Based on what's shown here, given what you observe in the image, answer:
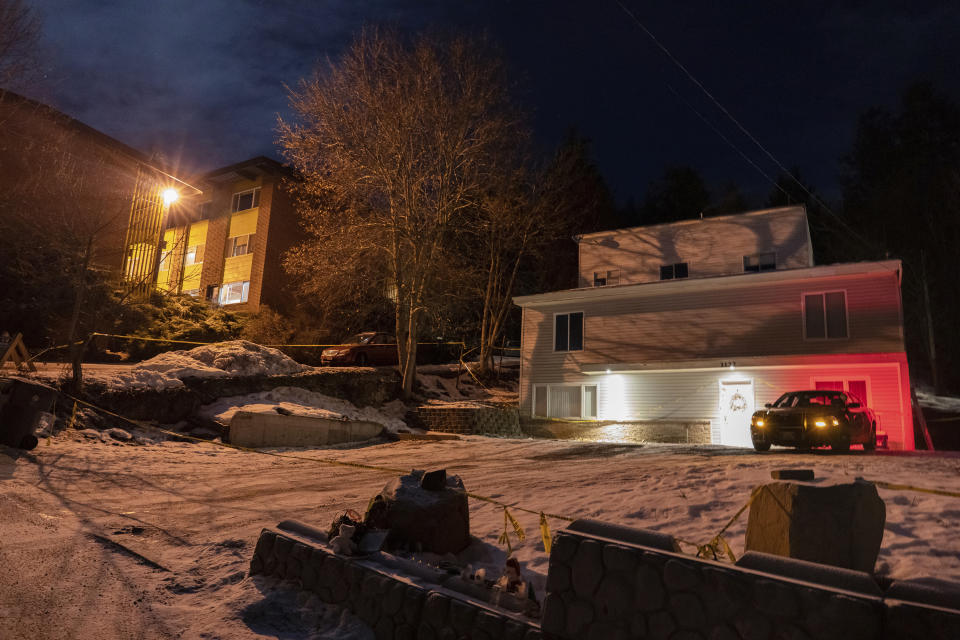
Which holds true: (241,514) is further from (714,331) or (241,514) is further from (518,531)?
(714,331)

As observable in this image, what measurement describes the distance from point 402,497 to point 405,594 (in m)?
1.72

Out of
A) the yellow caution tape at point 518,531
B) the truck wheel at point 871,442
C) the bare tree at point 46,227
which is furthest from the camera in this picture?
the bare tree at point 46,227

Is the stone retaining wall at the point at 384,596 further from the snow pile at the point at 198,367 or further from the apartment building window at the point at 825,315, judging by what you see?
the apartment building window at the point at 825,315

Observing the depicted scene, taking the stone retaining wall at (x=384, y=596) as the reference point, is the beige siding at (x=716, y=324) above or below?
above

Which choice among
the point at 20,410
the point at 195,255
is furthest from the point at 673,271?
the point at 195,255

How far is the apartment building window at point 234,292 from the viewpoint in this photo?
3397 centimetres

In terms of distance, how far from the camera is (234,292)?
34.6m

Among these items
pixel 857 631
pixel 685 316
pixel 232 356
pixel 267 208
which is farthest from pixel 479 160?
pixel 857 631

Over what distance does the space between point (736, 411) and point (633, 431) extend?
348cm

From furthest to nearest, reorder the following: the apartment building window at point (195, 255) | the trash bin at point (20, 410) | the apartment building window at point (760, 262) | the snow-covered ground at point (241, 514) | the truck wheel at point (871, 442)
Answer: the apartment building window at point (195, 255) → the apartment building window at point (760, 262) → the truck wheel at point (871, 442) → the trash bin at point (20, 410) → the snow-covered ground at point (241, 514)

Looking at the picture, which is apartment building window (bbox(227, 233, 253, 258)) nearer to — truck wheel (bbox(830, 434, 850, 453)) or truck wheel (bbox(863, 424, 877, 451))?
truck wheel (bbox(830, 434, 850, 453))

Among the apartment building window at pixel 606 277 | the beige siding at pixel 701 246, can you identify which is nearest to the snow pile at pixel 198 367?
the apartment building window at pixel 606 277

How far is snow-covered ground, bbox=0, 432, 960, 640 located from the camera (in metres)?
5.05

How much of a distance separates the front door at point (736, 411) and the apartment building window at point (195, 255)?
104ft
